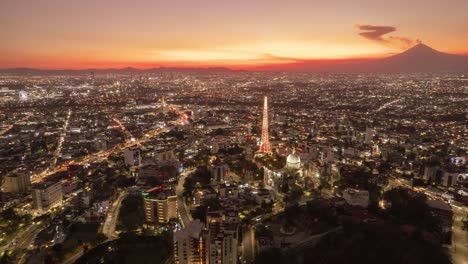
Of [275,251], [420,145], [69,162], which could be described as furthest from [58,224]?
[420,145]

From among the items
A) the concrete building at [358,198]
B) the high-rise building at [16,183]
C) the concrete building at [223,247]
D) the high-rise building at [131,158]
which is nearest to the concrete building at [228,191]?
the concrete building at [358,198]

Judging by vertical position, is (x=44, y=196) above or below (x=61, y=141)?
above

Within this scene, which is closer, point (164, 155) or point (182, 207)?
point (182, 207)

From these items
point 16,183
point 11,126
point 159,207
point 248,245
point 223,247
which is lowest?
point 248,245

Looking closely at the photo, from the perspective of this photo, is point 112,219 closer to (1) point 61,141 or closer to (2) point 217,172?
(2) point 217,172

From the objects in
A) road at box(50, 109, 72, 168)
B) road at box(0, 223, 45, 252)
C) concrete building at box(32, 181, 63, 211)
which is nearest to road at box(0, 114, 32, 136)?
road at box(50, 109, 72, 168)

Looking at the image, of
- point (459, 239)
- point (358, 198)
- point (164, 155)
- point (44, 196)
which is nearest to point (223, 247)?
point (358, 198)
